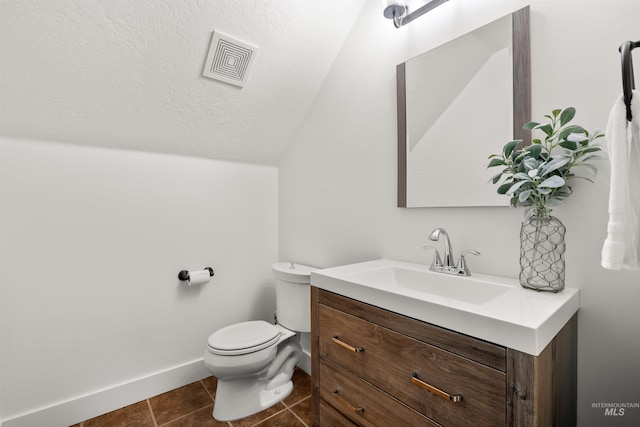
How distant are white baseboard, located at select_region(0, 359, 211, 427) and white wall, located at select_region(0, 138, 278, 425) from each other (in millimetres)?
21

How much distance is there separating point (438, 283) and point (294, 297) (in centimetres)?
95

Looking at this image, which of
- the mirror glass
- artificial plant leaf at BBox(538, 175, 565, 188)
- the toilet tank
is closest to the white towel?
artificial plant leaf at BBox(538, 175, 565, 188)

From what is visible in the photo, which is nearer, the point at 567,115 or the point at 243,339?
the point at 567,115

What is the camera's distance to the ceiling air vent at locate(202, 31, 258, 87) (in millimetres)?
1532

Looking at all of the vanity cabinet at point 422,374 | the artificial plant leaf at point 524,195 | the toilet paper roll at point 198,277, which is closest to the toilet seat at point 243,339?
the toilet paper roll at point 198,277

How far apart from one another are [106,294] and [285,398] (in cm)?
121

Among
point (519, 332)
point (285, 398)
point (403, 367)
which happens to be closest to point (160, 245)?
point (285, 398)

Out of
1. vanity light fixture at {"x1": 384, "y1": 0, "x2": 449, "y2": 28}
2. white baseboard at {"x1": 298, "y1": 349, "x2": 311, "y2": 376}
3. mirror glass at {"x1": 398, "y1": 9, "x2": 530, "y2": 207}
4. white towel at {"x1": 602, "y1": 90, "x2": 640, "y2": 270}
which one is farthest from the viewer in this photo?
white baseboard at {"x1": 298, "y1": 349, "x2": 311, "y2": 376}

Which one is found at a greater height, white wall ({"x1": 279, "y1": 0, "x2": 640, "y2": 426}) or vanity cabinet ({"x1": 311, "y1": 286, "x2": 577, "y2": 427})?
white wall ({"x1": 279, "y1": 0, "x2": 640, "y2": 426})

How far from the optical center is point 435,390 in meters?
0.82

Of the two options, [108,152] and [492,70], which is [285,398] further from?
[492,70]

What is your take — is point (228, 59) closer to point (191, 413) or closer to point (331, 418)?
point (331, 418)

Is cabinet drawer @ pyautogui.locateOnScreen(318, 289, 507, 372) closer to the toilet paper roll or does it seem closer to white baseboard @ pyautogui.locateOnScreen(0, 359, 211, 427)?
the toilet paper roll

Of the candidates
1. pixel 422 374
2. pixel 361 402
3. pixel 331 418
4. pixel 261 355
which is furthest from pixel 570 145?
pixel 261 355
